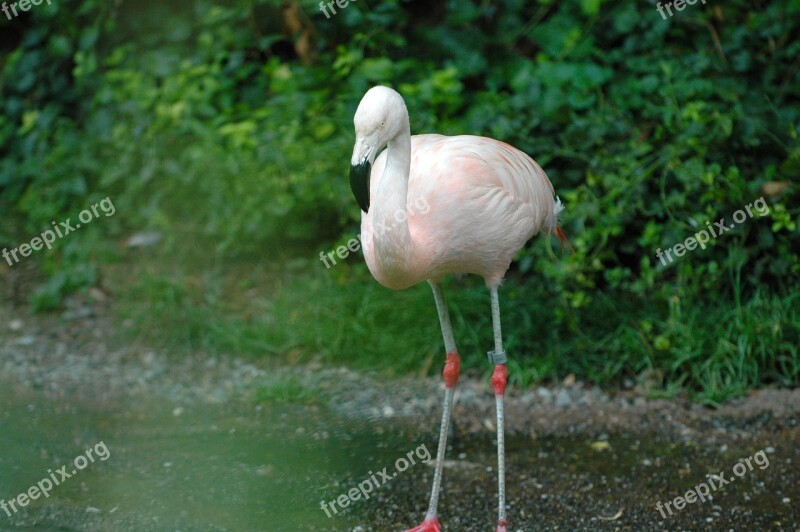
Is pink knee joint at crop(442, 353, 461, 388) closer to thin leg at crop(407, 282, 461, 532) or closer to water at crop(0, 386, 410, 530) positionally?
thin leg at crop(407, 282, 461, 532)

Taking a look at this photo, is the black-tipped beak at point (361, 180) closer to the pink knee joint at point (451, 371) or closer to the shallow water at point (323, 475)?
the pink knee joint at point (451, 371)

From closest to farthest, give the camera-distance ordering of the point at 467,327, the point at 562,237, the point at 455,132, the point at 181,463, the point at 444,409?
the point at 444,409 → the point at 181,463 → the point at 562,237 → the point at 467,327 → the point at 455,132

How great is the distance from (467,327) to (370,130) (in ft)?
8.56

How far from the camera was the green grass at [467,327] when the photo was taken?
18.4ft

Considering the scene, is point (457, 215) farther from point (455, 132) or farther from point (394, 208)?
point (455, 132)

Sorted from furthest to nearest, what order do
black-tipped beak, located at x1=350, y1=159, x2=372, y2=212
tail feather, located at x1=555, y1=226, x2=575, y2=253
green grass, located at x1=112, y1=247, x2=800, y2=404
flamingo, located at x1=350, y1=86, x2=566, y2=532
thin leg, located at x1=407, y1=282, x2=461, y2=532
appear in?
green grass, located at x1=112, y1=247, x2=800, y2=404, tail feather, located at x1=555, y1=226, x2=575, y2=253, thin leg, located at x1=407, y1=282, x2=461, y2=532, flamingo, located at x1=350, y1=86, x2=566, y2=532, black-tipped beak, located at x1=350, y1=159, x2=372, y2=212

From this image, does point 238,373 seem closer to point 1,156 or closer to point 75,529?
point 75,529

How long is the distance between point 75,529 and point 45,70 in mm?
5030

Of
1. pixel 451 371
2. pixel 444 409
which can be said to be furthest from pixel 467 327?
pixel 444 409

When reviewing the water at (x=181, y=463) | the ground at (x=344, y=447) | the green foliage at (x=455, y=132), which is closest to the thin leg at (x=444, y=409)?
the ground at (x=344, y=447)

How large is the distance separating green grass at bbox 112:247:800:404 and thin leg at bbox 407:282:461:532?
114 centimetres

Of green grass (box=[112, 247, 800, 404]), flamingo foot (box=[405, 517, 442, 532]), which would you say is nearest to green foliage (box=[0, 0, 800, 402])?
green grass (box=[112, 247, 800, 404])

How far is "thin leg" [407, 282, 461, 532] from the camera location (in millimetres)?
4327

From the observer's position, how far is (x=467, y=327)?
20.0 feet
